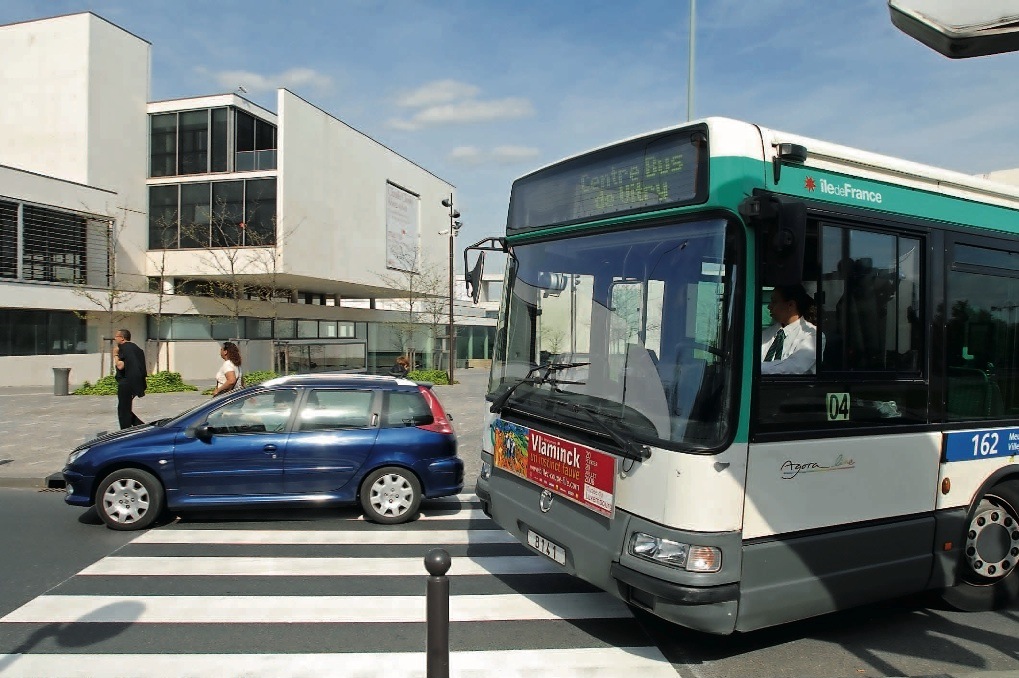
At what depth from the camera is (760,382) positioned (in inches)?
158

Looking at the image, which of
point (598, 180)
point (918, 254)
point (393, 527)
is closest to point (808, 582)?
point (918, 254)

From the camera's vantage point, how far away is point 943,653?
181 inches

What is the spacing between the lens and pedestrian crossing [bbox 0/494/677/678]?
4316 millimetres

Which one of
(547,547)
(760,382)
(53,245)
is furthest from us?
(53,245)

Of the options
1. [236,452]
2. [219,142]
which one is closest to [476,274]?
[236,452]

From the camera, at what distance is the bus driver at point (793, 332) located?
4.20 metres

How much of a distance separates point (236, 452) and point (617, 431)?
15.4ft

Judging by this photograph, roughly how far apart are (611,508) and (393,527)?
12.9 ft

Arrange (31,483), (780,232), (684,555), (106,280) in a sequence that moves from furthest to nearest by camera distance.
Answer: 1. (106,280)
2. (31,483)
3. (684,555)
4. (780,232)

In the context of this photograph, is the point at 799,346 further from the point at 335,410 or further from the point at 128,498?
the point at 128,498

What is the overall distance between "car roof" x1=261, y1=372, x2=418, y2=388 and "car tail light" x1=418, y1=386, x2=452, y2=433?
16cm

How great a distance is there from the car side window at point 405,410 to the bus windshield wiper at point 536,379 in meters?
2.48

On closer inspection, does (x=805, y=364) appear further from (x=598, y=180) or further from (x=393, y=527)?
(x=393, y=527)

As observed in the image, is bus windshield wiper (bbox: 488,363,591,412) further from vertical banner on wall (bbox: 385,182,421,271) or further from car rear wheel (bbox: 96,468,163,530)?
vertical banner on wall (bbox: 385,182,421,271)
